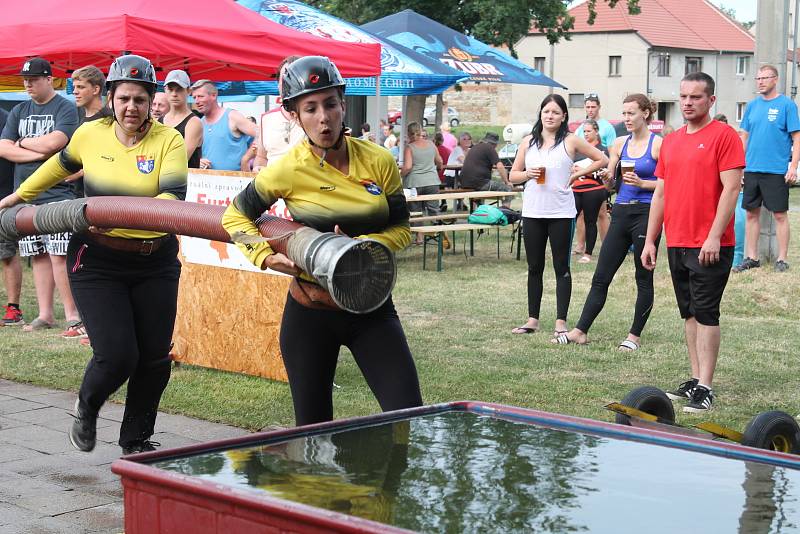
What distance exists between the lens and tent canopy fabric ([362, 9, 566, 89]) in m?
20.7

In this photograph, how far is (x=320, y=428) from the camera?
11.2ft

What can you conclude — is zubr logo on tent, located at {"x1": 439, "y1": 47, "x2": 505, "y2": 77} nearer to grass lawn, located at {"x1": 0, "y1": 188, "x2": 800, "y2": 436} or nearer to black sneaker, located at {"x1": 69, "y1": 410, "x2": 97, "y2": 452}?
grass lawn, located at {"x1": 0, "y1": 188, "x2": 800, "y2": 436}

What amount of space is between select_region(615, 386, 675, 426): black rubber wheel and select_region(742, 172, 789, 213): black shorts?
27.4 ft

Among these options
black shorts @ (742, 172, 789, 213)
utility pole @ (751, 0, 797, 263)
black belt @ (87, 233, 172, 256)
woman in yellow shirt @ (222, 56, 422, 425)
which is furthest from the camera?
utility pole @ (751, 0, 797, 263)

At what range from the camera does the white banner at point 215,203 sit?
8148 mm

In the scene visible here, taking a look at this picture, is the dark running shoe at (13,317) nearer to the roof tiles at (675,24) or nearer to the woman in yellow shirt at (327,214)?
the woman in yellow shirt at (327,214)

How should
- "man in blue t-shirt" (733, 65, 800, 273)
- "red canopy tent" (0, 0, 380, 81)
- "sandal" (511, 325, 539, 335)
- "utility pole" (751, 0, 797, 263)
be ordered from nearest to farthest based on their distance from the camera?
"red canopy tent" (0, 0, 380, 81) → "sandal" (511, 325, 539, 335) → "man in blue t-shirt" (733, 65, 800, 273) → "utility pole" (751, 0, 797, 263)

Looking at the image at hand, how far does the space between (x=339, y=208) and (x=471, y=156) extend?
16159mm

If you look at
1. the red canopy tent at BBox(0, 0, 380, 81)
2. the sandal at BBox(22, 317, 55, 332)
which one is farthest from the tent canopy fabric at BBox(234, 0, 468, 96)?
the sandal at BBox(22, 317, 55, 332)

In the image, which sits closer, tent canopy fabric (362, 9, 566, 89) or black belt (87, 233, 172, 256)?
black belt (87, 233, 172, 256)

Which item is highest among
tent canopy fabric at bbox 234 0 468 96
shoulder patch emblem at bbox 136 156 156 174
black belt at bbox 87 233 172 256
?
tent canopy fabric at bbox 234 0 468 96

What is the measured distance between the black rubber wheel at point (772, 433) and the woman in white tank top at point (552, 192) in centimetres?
463

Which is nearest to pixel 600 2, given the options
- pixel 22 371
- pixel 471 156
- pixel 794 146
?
pixel 471 156

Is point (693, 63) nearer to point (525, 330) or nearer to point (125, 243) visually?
point (525, 330)
